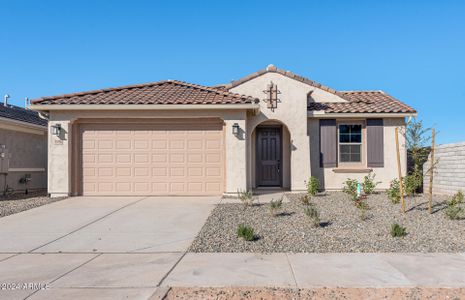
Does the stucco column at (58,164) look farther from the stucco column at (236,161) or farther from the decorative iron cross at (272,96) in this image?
the decorative iron cross at (272,96)

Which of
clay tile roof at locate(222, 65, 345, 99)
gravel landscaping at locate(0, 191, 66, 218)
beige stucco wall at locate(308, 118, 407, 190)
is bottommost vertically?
gravel landscaping at locate(0, 191, 66, 218)

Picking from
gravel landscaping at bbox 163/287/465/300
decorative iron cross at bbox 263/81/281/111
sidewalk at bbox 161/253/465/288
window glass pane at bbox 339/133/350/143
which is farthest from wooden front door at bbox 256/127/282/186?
gravel landscaping at bbox 163/287/465/300

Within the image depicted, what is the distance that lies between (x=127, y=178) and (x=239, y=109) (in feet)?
15.4

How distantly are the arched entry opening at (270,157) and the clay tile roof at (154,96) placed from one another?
6.86 feet

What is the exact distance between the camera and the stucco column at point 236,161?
11094mm

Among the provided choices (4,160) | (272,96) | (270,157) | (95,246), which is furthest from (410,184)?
(4,160)

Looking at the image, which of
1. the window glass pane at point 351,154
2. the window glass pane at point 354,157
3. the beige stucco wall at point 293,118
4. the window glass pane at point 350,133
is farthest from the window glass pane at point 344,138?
the beige stucco wall at point 293,118

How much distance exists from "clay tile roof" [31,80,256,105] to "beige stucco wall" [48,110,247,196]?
14.4 inches

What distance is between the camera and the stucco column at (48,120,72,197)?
11320 mm

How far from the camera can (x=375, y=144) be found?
1270 centimetres

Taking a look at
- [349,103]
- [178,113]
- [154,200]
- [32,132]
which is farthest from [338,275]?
[32,132]

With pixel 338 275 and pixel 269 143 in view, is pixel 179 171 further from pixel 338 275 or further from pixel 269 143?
pixel 338 275

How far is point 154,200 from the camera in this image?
10711 mm

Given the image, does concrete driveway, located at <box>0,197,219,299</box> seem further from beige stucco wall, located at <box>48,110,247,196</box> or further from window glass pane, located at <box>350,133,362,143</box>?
window glass pane, located at <box>350,133,362,143</box>
